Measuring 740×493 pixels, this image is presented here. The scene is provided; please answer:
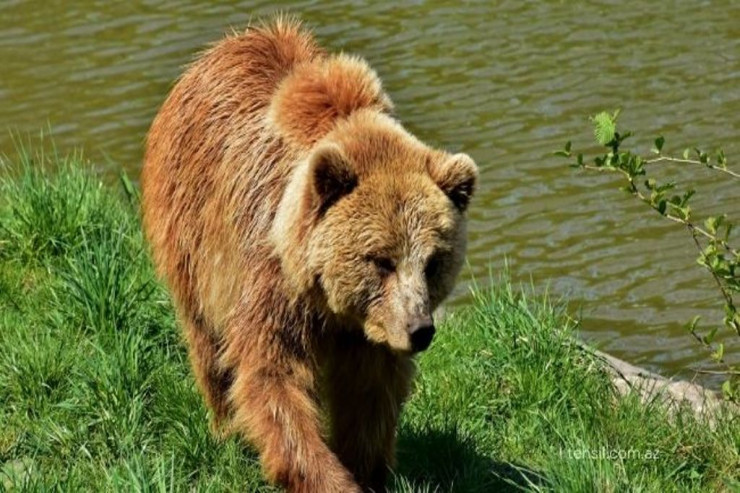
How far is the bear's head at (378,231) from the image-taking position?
16.1 ft

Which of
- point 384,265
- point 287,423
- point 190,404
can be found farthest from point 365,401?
point 190,404

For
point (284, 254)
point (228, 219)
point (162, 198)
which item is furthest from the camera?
point (162, 198)

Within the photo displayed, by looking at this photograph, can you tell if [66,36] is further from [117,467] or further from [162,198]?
[117,467]

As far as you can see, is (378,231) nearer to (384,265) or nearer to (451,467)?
(384,265)

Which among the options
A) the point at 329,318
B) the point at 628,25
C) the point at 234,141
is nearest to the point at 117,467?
the point at 329,318

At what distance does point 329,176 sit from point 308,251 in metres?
0.27

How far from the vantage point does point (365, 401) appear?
5395 mm

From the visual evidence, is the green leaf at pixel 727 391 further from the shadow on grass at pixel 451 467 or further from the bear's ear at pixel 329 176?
the bear's ear at pixel 329 176

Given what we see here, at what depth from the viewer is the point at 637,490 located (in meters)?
4.99

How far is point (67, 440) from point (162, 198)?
113cm

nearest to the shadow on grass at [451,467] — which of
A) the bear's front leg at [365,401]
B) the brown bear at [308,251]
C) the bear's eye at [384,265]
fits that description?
the bear's front leg at [365,401]

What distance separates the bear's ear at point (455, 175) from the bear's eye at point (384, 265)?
37cm

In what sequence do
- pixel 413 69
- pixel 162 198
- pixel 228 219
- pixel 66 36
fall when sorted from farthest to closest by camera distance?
pixel 66 36, pixel 413 69, pixel 162 198, pixel 228 219

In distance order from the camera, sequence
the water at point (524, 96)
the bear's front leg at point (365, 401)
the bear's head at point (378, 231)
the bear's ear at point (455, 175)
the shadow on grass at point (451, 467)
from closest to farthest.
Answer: the bear's head at point (378, 231)
the bear's ear at point (455, 175)
the bear's front leg at point (365, 401)
the shadow on grass at point (451, 467)
the water at point (524, 96)
